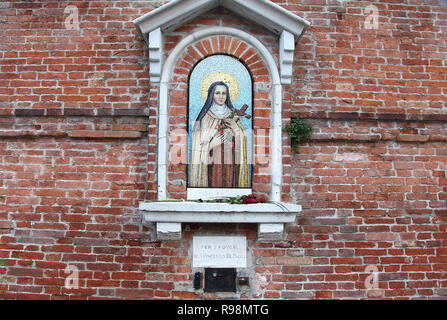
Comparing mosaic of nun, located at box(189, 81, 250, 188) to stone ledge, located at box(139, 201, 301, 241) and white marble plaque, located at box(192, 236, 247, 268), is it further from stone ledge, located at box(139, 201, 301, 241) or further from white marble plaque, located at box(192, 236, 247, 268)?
white marble plaque, located at box(192, 236, 247, 268)

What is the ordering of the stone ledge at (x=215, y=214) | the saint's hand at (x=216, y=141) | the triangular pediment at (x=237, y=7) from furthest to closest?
the saint's hand at (x=216, y=141)
the triangular pediment at (x=237, y=7)
the stone ledge at (x=215, y=214)

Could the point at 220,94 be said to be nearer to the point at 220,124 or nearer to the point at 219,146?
the point at 220,124

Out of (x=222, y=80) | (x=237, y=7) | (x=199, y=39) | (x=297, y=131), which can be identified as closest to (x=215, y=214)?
(x=297, y=131)

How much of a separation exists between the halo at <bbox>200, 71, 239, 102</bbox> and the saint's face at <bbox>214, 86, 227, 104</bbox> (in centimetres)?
7

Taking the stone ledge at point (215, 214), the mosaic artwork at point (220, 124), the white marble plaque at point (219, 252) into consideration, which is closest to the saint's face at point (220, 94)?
the mosaic artwork at point (220, 124)

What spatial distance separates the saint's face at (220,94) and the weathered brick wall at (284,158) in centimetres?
64

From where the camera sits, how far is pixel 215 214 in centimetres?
346

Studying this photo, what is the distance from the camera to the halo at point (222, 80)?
3.79 metres

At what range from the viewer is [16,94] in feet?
12.9

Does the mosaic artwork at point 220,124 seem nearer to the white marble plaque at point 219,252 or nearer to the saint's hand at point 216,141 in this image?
the saint's hand at point 216,141

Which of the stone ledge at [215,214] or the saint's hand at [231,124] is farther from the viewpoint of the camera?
the saint's hand at [231,124]

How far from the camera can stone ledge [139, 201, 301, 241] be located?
3.40 metres
